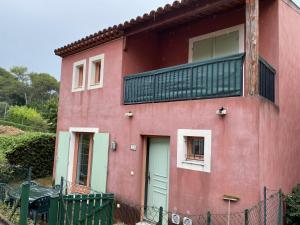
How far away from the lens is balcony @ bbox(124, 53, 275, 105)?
657cm

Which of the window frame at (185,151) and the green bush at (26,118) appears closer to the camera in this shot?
the window frame at (185,151)

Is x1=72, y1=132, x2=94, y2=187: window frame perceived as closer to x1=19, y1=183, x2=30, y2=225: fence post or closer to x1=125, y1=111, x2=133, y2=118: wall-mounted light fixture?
x1=125, y1=111, x2=133, y2=118: wall-mounted light fixture

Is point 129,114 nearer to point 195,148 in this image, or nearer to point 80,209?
point 195,148

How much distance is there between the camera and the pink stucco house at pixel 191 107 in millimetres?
6324

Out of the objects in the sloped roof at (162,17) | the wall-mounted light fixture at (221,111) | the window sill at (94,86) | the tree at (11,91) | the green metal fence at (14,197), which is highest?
the tree at (11,91)

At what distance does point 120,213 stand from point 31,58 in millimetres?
102684

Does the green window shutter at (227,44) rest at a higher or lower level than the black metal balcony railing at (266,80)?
higher

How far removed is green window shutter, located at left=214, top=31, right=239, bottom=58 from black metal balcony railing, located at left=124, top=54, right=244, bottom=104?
1.72 meters

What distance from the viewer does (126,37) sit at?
383 inches

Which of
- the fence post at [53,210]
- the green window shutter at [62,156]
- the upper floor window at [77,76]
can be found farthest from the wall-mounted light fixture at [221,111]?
the green window shutter at [62,156]

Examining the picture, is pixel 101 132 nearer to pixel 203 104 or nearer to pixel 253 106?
pixel 203 104

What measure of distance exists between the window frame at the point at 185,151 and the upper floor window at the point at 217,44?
2.94 m

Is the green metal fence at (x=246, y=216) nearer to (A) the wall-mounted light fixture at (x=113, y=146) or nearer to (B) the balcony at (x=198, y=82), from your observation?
(A) the wall-mounted light fixture at (x=113, y=146)

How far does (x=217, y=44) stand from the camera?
8.91 metres
